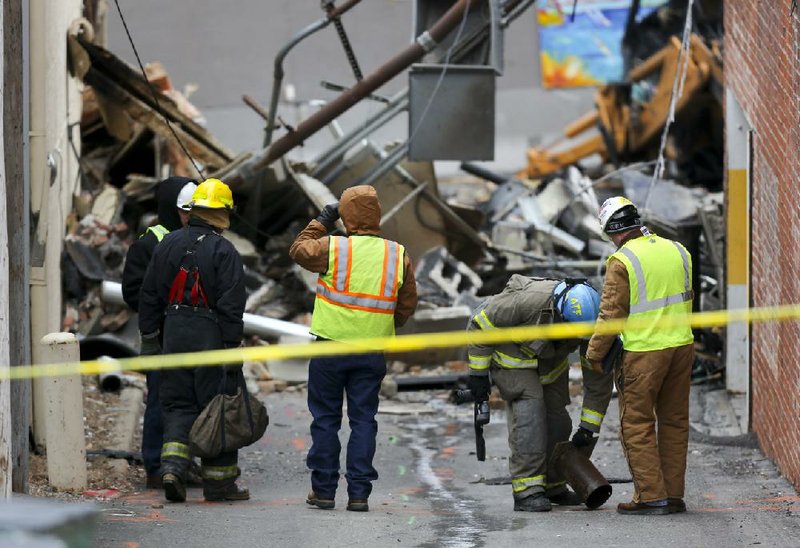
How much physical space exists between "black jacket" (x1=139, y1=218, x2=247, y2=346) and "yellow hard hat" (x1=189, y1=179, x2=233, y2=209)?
17 centimetres

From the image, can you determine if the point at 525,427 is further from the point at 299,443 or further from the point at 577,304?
the point at 299,443

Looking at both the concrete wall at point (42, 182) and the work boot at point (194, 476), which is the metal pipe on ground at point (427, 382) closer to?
the concrete wall at point (42, 182)

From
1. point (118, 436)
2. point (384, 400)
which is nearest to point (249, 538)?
point (118, 436)

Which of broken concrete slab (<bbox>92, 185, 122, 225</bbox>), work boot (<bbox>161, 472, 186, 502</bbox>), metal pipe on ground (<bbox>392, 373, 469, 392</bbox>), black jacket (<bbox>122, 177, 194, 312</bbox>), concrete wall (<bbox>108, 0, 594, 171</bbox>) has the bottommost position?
work boot (<bbox>161, 472, 186, 502</bbox>)

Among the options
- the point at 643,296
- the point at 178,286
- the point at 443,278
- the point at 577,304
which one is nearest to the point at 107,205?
the point at 443,278

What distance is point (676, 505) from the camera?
7.75m

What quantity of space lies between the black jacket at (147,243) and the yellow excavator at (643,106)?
39.7 feet

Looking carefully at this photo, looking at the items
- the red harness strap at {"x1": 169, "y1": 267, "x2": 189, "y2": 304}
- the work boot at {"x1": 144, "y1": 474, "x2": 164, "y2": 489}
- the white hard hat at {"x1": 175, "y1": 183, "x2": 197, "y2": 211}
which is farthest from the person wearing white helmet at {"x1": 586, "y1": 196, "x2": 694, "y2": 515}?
the work boot at {"x1": 144, "y1": 474, "x2": 164, "y2": 489}

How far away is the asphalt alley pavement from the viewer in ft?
22.8

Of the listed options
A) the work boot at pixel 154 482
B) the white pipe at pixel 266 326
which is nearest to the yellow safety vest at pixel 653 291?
the work boot at pixel 154 482

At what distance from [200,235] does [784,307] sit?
3.30 metres

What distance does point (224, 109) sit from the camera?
28125 mm

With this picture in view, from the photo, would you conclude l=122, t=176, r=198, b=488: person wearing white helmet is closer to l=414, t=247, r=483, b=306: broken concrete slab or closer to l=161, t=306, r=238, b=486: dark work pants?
l=161, t=306, r=238, b=486: dark work pants

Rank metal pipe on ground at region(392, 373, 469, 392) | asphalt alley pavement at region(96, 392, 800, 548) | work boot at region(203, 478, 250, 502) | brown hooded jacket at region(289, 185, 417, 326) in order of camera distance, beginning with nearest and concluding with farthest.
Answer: asphalt alley pavement at region(96, 392, 800, 548) < brown hooded jacket at region(289, 185, 417, 326) < work boot at region(203, 478, 250, 502) < metal pipe on ground at region(392, 373, 469, 392)
